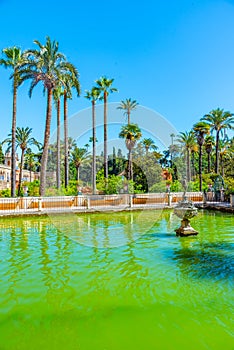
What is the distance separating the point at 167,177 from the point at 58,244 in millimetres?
30416

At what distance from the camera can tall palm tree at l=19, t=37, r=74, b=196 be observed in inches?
827

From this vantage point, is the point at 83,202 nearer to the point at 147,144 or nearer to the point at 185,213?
the point at 185,213

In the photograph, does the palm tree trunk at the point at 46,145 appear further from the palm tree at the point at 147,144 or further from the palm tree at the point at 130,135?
the palm tree at the point at 147,144

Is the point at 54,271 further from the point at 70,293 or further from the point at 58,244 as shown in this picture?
the point at 58,244

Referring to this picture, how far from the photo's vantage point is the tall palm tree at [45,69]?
21005 mm

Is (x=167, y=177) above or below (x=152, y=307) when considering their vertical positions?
above

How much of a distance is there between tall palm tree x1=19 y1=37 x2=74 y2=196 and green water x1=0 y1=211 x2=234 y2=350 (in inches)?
546

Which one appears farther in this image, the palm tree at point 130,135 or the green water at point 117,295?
the palm tree at point 130,135

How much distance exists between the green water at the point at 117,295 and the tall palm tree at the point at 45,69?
13879mm

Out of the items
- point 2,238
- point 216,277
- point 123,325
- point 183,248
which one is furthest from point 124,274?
point 2,238

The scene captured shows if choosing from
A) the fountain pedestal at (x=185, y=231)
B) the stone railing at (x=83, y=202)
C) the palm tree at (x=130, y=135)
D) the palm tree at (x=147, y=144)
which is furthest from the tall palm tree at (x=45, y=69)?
the palm tree at (x=147, y=144)

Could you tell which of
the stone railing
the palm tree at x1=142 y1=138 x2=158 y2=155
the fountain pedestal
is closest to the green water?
the fountain pedestal

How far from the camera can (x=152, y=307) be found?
434cm

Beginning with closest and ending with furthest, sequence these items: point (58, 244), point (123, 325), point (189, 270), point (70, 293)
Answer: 1. point (123, 325)
2. point (70, 293)
3. point (189, 270)
4. point (58, 244)
